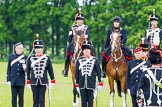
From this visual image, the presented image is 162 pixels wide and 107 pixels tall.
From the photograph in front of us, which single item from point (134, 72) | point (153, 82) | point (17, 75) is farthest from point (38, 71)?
point (153, 82)

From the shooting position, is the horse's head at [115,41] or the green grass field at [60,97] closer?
the horse's head at [115,41]

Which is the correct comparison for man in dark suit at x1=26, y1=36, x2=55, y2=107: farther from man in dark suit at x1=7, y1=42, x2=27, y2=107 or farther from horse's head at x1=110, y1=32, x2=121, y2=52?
horse's head at x1=110, y1=32, x2=121, y2=52

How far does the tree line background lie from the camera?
169 feet

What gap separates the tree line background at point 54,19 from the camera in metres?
51.5

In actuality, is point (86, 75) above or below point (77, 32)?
below

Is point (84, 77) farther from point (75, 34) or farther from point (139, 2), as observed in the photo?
point (139, 2)

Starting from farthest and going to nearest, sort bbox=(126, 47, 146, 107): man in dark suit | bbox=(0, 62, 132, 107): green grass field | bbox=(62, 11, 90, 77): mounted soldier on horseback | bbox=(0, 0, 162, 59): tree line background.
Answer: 1. bbox=(0, 0, 162, 59): tree line background
2. bbox=(0, 62, 132, 107): green grass field
3. bbox=(62, 11, 90, 77): mounted soldier on horseback
4. bbox=(126, 47, 146, 107): man in dark suit

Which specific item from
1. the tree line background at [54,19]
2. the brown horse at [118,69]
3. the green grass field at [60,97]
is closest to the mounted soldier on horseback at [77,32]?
the brown horse at [118,69]

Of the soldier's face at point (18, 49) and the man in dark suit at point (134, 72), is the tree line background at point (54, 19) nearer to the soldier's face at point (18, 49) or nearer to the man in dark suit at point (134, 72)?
the soldier's face at point (18, 49)

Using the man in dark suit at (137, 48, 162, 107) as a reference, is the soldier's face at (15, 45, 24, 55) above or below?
above

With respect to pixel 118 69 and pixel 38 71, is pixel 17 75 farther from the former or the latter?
pixel 118 69

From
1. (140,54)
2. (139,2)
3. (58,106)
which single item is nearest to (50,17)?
(139,2)

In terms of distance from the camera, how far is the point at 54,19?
189 ft

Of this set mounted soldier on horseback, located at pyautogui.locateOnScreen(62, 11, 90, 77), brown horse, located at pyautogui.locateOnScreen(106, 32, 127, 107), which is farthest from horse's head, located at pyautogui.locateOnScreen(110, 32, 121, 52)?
mounted soldier on horseback, located at pyautogui.locateOnScreen(62, 11, 90, 77)
